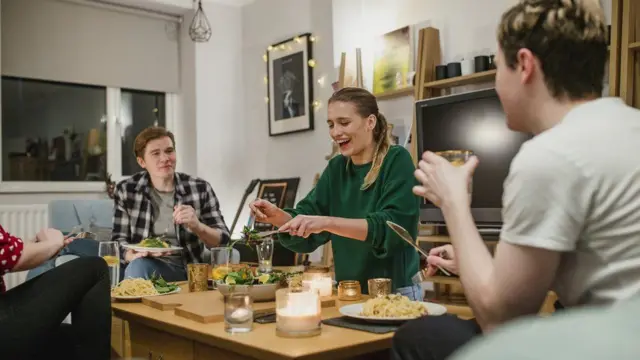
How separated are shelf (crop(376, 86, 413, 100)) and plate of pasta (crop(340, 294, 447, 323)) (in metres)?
2.31

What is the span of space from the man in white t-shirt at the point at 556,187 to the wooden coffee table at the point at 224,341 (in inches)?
8.2

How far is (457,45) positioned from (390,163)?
5.55 feet

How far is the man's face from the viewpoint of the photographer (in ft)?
9.56

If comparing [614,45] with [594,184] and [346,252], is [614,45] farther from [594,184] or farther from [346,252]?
[594,184]

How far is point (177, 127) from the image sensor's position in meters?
5.23

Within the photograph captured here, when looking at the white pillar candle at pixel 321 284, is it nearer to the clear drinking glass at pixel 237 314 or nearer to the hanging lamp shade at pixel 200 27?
the clear drinking glass at pixel 237 314

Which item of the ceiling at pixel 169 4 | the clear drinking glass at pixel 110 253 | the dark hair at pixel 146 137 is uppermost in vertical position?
the ceiling at pixel 169 4

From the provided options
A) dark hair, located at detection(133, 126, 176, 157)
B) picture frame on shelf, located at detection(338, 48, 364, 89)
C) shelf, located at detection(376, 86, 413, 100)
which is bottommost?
dark hair, located at detection(133, 126, 176, 157)

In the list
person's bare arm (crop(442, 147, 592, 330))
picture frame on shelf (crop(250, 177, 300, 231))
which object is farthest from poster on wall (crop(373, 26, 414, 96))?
person's bare arm (crop(442, 147, 592, 330))

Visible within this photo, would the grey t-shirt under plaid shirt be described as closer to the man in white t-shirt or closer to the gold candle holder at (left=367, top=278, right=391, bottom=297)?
the gold candle holder at (left=367, top=278, right=391, bottom=297)

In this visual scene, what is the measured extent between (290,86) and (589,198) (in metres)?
3.90

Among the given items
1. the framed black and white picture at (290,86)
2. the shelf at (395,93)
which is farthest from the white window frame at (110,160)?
the shelf at (395,93)

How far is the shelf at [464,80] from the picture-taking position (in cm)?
320

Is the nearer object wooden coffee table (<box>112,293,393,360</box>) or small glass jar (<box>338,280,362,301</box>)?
wooden coffee table (<box>112,293,393,360</box>)
